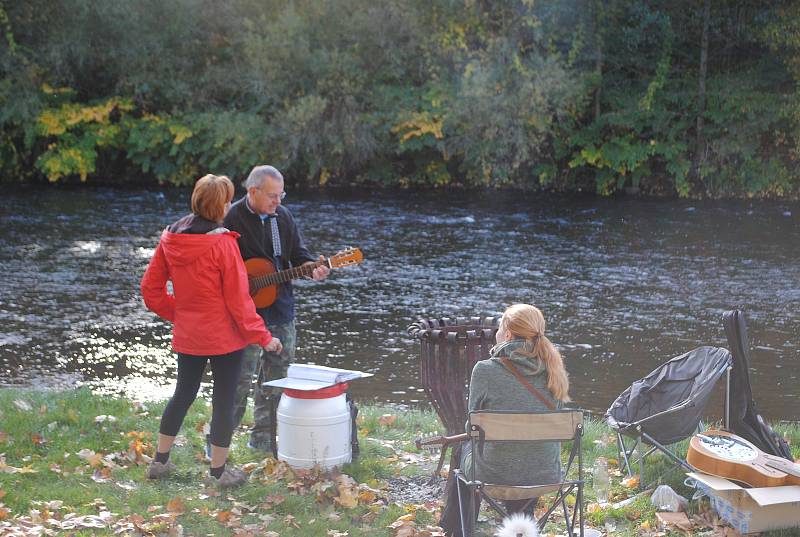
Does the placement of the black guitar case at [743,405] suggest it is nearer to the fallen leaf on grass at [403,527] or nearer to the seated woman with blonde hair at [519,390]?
the seated woman with blonde hair at [519,390]

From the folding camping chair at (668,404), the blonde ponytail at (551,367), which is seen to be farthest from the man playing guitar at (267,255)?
the folding camping chair at (668,404)

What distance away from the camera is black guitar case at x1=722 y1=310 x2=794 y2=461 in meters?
5.86

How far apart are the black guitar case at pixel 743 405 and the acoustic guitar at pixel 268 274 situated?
2319 mm

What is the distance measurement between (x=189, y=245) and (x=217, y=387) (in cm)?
85

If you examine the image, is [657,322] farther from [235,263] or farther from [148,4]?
[148,4]

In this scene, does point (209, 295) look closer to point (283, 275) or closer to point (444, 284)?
point (283, 275)

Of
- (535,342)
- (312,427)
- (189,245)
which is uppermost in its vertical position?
(189,245)

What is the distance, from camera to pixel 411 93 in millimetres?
27188

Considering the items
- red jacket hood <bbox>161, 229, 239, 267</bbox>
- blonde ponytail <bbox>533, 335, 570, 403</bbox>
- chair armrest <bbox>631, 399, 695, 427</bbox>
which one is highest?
red jacket hood <bbox>161, 229, 239, 267</bbox>

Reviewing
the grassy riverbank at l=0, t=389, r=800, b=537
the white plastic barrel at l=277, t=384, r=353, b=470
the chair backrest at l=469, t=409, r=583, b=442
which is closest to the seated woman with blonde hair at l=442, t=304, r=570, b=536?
the chair backrest at l=469, t=409, r=583, b=442

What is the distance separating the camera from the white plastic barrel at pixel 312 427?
237 inches

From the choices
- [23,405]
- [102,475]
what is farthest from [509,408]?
[23,405]

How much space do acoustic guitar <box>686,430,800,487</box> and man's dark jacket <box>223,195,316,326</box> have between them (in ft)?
8.77

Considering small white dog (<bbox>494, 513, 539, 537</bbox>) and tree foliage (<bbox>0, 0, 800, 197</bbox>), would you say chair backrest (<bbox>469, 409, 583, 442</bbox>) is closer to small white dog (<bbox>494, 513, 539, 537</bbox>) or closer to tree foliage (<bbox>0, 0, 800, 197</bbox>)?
small white dog (<bbox>494, 513, 539, 537</bbox>)
